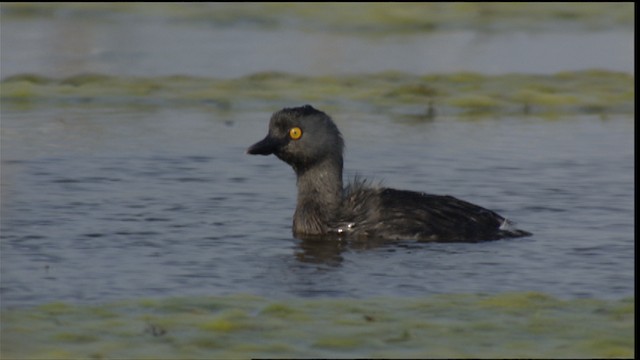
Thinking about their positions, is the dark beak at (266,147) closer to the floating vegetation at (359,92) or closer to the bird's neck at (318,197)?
the bird's neck at (318,197)

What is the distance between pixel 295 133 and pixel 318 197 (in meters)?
0.52

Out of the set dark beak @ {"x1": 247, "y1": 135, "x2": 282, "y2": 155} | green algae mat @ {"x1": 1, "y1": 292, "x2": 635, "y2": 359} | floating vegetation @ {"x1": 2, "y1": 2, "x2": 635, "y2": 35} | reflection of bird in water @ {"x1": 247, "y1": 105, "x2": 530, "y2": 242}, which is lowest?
green algae mat @ {"x1": 1, "y1": 292, "x2": 635, "y2": 359}

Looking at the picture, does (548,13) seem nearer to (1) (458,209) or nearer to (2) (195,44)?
(2) (195,44)

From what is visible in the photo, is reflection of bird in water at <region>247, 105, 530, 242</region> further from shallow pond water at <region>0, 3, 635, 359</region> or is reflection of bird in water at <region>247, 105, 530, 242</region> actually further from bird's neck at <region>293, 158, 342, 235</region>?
shallow pond water at <region>0, 3, 635, 359</region>

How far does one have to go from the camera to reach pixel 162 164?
15164 millimetres

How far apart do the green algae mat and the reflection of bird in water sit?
2.30 metres

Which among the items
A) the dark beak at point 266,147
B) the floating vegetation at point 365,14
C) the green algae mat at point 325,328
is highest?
the floating vegetation at point 365,14

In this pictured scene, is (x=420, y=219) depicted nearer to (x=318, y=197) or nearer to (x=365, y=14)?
(x=318, y=197)

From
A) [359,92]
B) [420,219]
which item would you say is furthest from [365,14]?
[420,219]

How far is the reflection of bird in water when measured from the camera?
1217cm

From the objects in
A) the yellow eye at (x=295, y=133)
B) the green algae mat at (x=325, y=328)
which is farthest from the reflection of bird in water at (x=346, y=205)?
the green algae mat at (x=325, y=328)

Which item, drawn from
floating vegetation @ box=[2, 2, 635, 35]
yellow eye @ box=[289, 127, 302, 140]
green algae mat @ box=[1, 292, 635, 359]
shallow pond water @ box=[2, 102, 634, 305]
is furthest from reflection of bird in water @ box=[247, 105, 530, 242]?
floating vegetation @ box=[2, 2, 635, 35]

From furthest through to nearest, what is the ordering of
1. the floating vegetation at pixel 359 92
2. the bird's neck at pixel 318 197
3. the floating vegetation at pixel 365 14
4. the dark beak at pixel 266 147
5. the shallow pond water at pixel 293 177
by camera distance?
the floating vegetation at pixel 365 14 < the floating vegetation at pixel 359 92 < the dark beak at pixel 266 147 < the bird's neck at pixel 318 197 < the shallow pond water at pixel 293 177

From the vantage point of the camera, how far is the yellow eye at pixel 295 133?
42.0 feet
